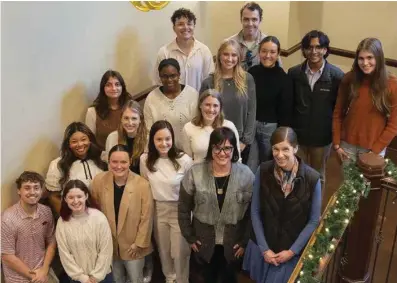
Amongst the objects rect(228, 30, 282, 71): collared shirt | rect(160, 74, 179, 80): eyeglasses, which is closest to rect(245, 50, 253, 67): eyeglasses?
rect(228, 30, 282, 71): collared shirt

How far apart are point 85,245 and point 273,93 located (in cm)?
177

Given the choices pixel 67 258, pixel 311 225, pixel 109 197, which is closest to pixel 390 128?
pixel 311 225

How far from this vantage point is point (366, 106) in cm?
363

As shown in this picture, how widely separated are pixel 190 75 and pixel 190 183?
135cm

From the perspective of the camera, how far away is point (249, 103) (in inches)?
150

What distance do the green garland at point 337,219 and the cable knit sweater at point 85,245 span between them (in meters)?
1.29

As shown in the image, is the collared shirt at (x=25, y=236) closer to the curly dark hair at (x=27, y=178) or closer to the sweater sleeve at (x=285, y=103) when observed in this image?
the curly dark hair at (x=27, y=178)

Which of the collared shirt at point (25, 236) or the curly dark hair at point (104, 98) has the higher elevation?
the curly dark hair at point (104, 98)

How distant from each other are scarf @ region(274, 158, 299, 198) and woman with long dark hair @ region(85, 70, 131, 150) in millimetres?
1404

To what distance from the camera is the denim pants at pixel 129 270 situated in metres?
3.55

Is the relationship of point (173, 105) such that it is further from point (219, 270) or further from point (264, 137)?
point (219, 270)

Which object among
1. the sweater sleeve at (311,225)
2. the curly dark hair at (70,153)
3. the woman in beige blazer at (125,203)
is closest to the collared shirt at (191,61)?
the curly dark hair at (70,153)

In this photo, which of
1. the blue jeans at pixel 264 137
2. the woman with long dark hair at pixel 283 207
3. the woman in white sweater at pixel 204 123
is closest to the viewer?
the woman with long dark hair at pixel 283 207

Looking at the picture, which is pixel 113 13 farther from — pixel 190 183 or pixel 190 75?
pixel 190 183
